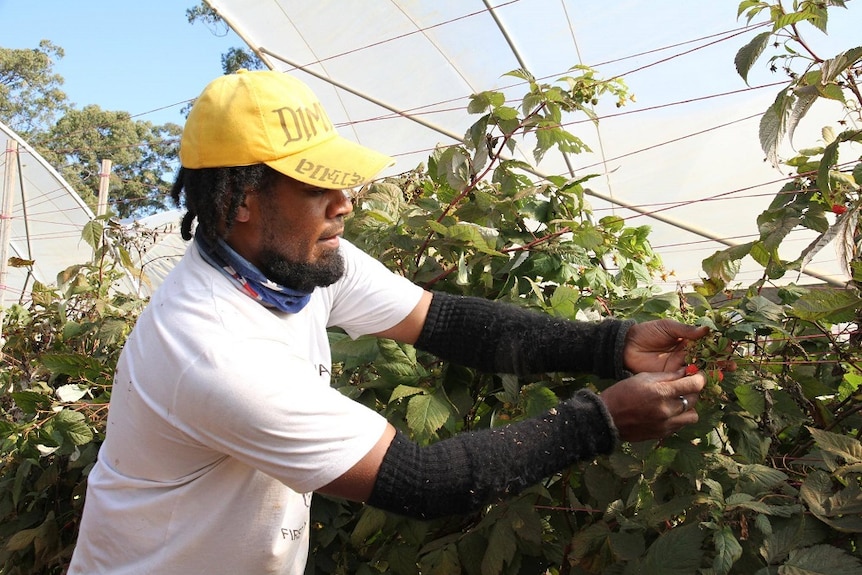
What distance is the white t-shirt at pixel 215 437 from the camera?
1515 millimetres

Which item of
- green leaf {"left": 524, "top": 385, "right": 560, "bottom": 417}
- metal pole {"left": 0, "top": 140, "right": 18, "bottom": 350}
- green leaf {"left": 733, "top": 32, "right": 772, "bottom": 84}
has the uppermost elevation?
green leaf {"left": 733, "top": 32, "right": 772, "bottom": 84}

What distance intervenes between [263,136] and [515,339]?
28.2 inches

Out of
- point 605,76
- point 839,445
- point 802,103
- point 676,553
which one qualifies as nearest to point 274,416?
point 676,553

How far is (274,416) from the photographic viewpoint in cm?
150

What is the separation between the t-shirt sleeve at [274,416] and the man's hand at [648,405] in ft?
1.44

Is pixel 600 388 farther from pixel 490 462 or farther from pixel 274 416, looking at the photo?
pixel 274 416

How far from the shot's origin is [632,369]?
1.82 m

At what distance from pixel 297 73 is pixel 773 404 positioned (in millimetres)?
13377

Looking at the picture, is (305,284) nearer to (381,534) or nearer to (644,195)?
(381,534)

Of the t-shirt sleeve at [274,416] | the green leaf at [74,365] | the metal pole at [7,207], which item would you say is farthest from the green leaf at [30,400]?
the metal pole at [7,207]

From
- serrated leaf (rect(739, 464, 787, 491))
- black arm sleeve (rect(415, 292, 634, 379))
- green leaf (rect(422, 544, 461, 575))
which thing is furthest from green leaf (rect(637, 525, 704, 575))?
green leaf (rect(422, 544, 461, 575))

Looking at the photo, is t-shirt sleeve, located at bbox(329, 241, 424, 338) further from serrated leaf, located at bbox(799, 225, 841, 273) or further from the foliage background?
serrated leaf, located at bbox(799, 225, 841, 273)

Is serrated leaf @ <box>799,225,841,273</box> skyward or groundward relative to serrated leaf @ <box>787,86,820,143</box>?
groundward

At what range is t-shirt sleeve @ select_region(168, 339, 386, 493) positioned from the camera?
1.50 meters
